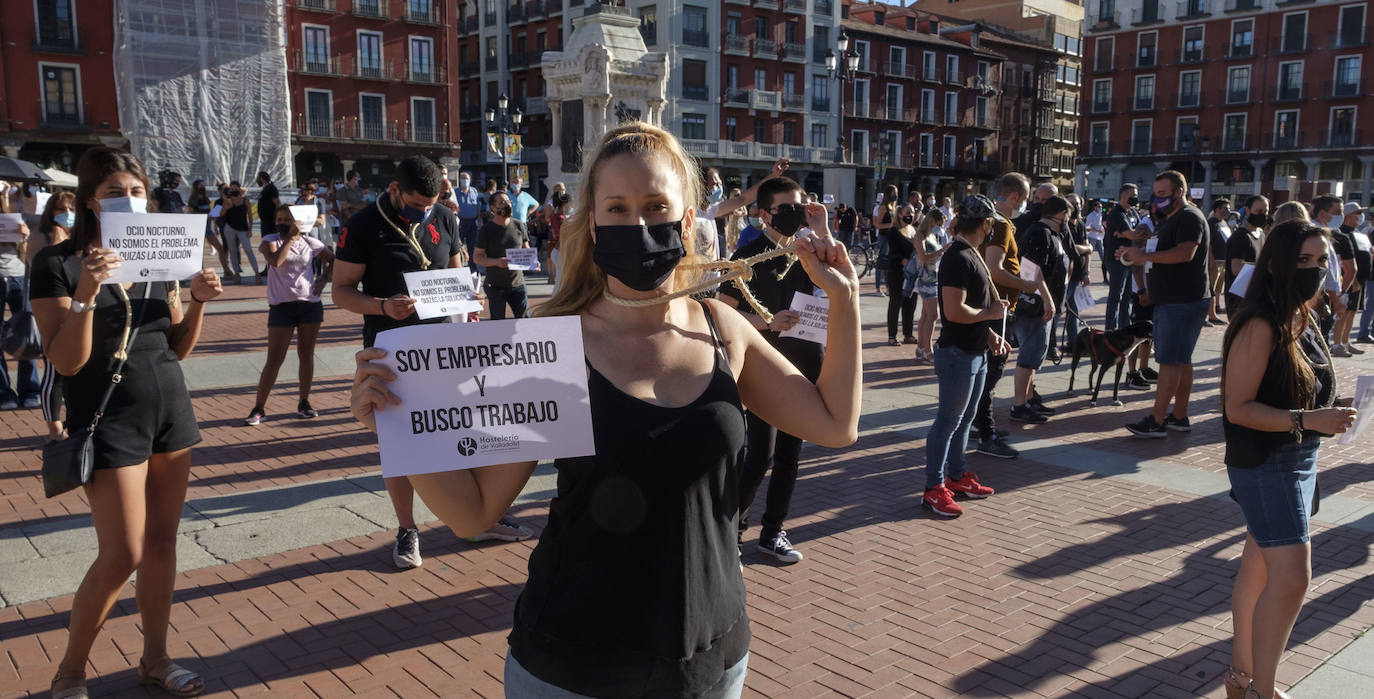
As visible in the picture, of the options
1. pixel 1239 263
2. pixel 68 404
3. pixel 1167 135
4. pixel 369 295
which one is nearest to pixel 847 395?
pixel 68 404

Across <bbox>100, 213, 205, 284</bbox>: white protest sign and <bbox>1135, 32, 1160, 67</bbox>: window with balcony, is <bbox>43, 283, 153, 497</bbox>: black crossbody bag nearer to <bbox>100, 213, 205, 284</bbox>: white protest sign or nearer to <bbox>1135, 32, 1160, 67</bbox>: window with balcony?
<bbox>100, 213, 205, 284</bbox>: white protest sign

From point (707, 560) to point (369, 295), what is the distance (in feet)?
11.8

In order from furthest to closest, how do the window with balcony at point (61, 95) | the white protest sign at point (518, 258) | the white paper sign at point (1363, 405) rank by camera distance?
the window with balcony at point (61, 95) < the white protest sign at point (518, 258) < the white paper sign at point (1363, 405)

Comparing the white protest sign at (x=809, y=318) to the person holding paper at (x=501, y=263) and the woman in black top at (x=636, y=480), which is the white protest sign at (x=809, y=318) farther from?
the person holding paper at (x=501, y=263)

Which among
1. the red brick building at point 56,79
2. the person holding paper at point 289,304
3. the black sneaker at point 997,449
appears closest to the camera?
the black sneaker at point 997,449

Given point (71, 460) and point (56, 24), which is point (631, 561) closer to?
point (71, 460)

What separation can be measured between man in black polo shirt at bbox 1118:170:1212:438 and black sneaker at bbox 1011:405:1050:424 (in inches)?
30.1

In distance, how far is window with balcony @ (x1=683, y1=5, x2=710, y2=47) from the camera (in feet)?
170

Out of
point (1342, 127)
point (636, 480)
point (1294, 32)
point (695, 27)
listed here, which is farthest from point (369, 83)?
point (1342, 127)

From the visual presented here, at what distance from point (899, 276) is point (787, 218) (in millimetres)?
7987

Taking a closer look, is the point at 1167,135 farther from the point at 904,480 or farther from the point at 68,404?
the point at 68,404

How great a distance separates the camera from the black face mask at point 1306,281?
3.48 m

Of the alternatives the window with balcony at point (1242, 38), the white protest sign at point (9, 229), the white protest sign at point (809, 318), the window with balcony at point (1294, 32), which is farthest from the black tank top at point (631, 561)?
the window with balcony at point (1242, 38)

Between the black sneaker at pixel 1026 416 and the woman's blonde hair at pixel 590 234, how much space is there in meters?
7.00
